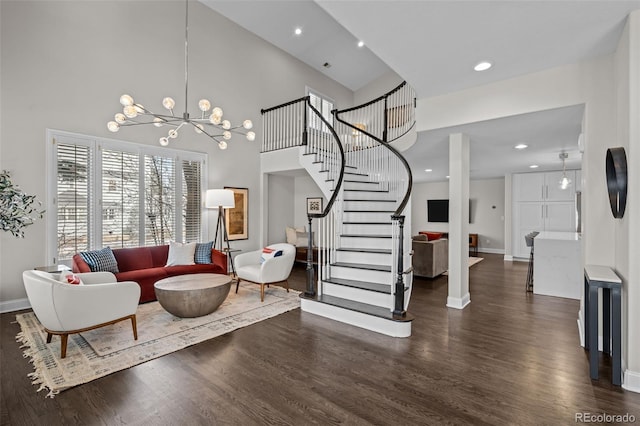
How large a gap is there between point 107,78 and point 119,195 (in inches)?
75.7

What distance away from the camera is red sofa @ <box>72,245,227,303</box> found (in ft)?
14.1

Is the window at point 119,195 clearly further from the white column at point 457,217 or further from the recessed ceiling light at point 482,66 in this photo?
the recessed ceiling light at point 482,66

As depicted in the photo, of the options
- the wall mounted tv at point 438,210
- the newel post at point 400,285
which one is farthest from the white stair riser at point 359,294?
the wall mounted tv at point 438,210

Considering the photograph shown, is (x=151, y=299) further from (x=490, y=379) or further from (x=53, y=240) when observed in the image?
(x=490, y=379)

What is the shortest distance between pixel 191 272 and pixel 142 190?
1816 mm

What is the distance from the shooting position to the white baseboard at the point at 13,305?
4.05 meters

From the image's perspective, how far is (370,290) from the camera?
12.6 feet

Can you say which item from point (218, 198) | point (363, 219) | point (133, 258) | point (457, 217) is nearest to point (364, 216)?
point (363, 219)

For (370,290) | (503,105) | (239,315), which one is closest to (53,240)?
(239,315)

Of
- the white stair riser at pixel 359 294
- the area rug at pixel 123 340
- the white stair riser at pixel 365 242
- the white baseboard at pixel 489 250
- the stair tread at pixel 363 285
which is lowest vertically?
the area rug at pixel 123 340

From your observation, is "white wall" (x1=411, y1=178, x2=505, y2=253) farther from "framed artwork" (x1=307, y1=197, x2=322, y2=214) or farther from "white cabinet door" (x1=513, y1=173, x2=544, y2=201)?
"framed artwork" (x1=307, y1=197, x2=322, y2=214)

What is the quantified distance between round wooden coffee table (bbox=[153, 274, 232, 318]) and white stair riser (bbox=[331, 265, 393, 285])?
157cm

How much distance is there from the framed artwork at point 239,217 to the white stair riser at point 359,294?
3.25 meters

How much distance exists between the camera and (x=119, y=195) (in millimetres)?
5109
